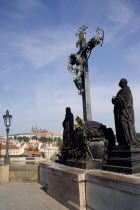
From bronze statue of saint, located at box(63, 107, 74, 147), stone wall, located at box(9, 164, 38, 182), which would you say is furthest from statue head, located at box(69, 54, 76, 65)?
stone wall, located at box(9, 164, 38, 182)

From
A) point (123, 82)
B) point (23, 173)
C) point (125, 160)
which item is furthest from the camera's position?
point (23, 173)

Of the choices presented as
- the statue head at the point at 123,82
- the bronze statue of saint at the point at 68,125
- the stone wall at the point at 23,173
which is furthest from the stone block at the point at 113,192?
the stone wall at the point at 23,173

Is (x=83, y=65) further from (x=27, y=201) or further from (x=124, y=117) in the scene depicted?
(x=27, y=201)

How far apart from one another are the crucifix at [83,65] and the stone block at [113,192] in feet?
14.5

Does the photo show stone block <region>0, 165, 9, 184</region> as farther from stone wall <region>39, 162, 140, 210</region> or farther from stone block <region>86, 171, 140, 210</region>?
stone block <region>86, 171, 140, 210</region>

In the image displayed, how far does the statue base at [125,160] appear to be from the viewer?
4242 millimetres

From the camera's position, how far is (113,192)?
3543 millimetres

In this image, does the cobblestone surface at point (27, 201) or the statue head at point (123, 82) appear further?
the statue head at point (123, 82)

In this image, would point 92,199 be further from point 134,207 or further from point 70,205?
point 134,207

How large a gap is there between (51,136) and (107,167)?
17207 cm

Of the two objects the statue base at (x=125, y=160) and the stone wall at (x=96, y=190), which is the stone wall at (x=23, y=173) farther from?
the statue base at (x=125, y=160)

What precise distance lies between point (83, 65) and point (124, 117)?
4913 millimetres

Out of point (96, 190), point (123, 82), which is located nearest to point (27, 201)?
point (96, 190)

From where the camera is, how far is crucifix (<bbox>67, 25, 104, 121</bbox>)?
8.66 m
